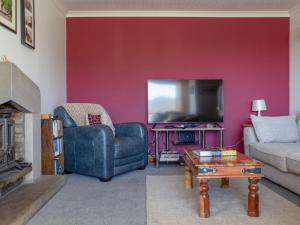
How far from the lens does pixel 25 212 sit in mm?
2064

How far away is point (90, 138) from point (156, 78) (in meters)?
1.79

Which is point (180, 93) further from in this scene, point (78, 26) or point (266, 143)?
point (78, 26)

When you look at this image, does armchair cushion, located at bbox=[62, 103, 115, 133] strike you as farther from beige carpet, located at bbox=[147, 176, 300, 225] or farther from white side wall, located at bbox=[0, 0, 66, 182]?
beige carpet, located at bbox=[147, 176, 300, 225]

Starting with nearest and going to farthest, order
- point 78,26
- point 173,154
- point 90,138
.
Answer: point 90,138 < point 173,154 < point 78,26

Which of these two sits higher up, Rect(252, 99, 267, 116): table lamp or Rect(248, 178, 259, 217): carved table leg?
Rect(252, 99, 267, 116): table lamp

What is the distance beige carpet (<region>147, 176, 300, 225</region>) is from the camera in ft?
6.89

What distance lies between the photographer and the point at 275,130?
3.62 meters

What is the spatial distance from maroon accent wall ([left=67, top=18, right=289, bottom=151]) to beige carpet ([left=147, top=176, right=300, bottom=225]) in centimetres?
194

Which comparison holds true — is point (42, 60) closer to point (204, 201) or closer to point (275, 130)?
point (204, 201)

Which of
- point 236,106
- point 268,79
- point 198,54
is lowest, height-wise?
point 236,106

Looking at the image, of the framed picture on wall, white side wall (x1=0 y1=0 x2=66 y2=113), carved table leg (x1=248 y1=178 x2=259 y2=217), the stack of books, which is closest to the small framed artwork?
white side wall (x1=0 y1=0 x2=66 y2=113)

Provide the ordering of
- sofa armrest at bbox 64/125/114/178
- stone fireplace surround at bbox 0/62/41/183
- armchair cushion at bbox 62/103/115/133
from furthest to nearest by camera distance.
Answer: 1. armchair cushion at bbox 62/103/115/133
2. sofa armrest at bbox 64/125/114/178
3. stone fireplace surround at bbox 0/62/41/183

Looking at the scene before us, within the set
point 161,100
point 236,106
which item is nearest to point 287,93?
point 236,106

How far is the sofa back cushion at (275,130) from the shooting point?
11.8ft
